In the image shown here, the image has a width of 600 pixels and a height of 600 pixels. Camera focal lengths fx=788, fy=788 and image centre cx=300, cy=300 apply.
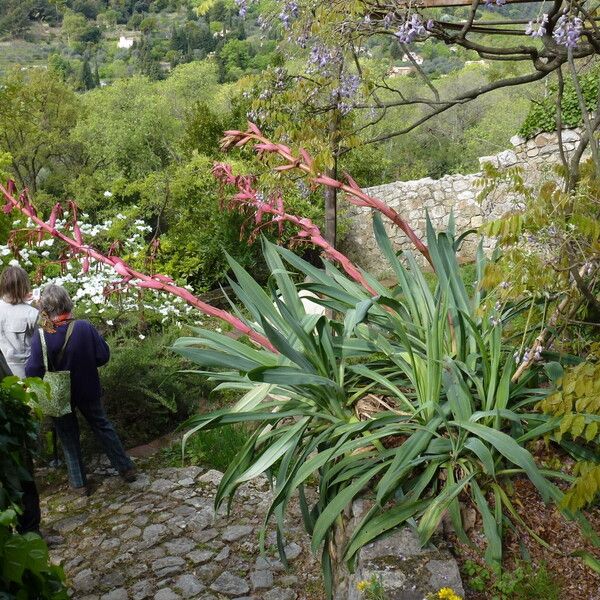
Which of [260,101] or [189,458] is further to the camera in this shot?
[189,458]

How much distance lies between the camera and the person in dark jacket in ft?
15.9

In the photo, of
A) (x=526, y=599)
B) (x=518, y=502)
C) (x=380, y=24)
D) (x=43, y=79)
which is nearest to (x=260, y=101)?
(x=380, y=24)

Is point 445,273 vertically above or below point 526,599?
above

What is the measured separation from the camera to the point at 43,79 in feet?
57.5

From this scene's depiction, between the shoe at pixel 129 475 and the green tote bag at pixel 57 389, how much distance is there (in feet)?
2.15

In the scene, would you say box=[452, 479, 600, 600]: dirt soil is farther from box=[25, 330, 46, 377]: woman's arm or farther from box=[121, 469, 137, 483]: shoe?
box=[25, 330, 46, 377]: woman's arm

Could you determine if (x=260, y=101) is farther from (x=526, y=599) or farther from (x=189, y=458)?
(x=526, y=599)

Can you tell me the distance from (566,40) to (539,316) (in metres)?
1.49

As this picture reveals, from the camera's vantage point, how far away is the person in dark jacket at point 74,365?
484cm

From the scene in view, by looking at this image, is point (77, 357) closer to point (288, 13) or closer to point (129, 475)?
point (129, 475)

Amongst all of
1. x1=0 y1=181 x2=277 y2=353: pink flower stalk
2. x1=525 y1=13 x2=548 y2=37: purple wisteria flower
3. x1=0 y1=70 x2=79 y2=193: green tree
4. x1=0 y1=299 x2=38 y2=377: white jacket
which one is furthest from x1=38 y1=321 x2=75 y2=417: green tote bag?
x1=0 y1=70 x2=79 y2=193: green tree

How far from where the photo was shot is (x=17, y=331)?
5117 millimetres

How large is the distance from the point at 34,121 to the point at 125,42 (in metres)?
69.2

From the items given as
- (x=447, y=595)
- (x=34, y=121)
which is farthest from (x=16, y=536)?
(x=34, y=121)
